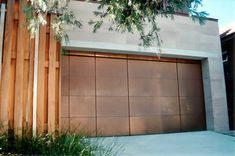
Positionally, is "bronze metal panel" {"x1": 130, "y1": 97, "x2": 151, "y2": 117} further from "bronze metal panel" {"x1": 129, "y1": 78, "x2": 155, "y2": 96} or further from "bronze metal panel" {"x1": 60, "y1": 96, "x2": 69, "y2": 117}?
"bronze metal panel" {"x1": 60, "y1": 96, "x2": 69, "y2": 117}

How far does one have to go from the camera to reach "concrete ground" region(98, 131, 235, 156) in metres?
7.73

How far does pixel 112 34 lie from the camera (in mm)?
10953

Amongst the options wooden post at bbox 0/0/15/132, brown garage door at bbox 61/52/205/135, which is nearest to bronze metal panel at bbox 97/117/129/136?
brown garage door at bbox 61/52/205/135

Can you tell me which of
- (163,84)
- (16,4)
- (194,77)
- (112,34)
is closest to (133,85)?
(163,84)

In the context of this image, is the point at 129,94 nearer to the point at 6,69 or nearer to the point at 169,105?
the point at 169,105

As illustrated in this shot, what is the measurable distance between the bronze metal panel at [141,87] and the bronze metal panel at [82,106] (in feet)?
5.44

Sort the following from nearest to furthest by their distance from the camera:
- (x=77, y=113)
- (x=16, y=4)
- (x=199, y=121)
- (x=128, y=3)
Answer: (x=128, y=3)
(x=16, y=4)
(x=77, y=113)
(x=199, y=121)

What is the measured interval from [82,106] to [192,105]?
4.80m

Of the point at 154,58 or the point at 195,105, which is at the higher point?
the point at 154,58

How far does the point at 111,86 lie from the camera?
11.2 metres

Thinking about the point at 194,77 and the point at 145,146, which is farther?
the point at 194,77

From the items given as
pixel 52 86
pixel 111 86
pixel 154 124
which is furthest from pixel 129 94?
pixel 52 86

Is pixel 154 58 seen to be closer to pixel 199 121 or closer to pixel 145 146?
pixel 199 121

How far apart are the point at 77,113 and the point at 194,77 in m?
5.39
